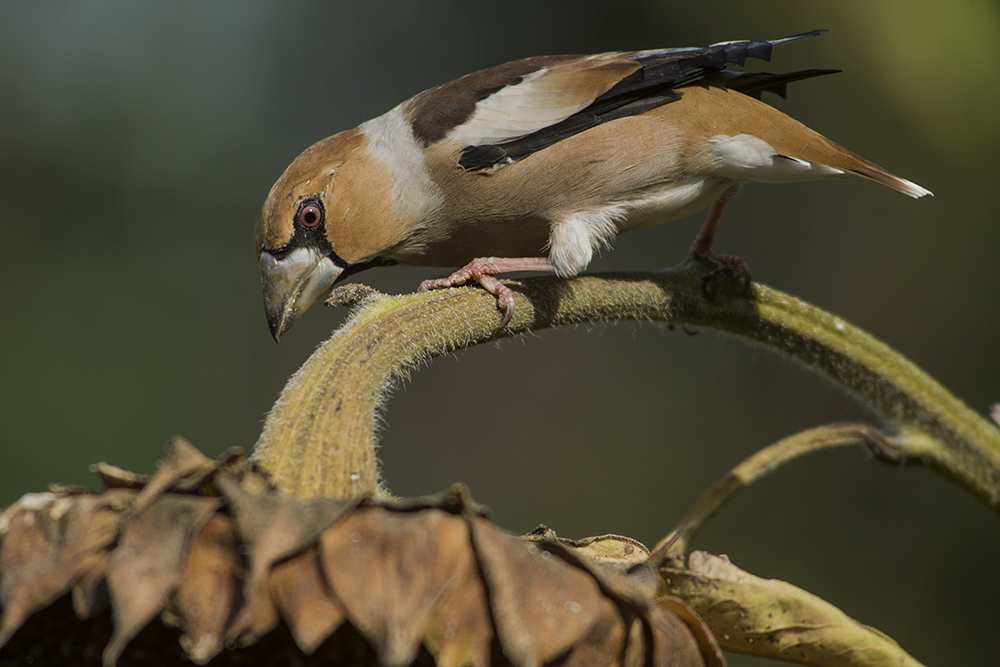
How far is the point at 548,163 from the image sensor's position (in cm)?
297

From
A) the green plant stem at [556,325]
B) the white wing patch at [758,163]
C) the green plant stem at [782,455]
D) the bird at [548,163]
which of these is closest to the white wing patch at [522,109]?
the bird at [548,163]

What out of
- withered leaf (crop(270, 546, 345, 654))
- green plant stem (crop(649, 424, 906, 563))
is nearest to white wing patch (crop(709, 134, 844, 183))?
green plant stem (crop(649, 424, 906, 563))

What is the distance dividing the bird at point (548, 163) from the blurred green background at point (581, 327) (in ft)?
2.73

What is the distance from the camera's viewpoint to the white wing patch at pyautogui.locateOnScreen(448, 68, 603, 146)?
9.82 ft

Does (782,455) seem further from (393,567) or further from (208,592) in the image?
(208,592)

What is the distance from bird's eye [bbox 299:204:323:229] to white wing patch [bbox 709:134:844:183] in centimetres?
147

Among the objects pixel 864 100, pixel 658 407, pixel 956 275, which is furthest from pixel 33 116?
pixel 956 275

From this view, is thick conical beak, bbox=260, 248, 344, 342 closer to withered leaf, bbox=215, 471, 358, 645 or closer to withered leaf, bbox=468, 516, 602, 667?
withered leaf, bbox=215, 471, 358, 645

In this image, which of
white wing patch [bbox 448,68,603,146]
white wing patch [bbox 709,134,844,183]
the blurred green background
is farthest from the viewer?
the blurred green background

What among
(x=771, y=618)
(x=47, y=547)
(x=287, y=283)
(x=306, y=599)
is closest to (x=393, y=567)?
(x=306, y=599)

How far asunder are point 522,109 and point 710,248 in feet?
2.95

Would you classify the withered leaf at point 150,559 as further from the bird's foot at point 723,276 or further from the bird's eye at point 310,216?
the bird's eye at point 310,216

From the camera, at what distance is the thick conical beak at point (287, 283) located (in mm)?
2781

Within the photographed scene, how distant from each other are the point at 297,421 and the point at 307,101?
956cm
